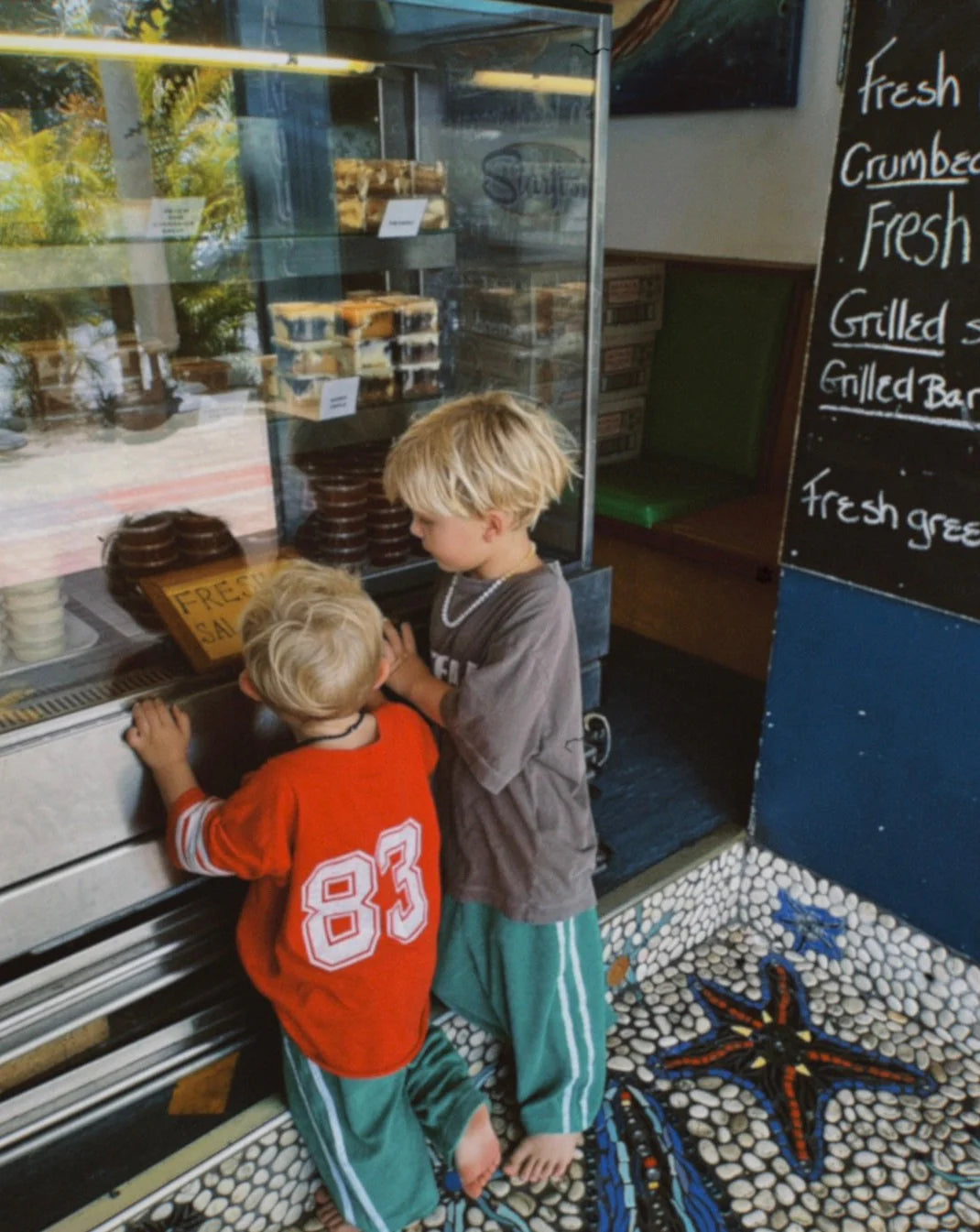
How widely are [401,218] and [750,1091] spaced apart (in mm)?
1837

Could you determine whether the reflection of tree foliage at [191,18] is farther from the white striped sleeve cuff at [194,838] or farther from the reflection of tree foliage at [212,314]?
the white striped sleeve cuff at [194,838]

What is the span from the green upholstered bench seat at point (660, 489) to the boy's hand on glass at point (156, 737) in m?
2.01

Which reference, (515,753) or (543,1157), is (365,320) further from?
(543,1157)

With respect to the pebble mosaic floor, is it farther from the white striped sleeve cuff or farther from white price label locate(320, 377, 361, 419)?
white price label locate(320, 377, 361, 419)

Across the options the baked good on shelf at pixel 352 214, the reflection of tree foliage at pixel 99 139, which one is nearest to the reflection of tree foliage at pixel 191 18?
the reflection of tree foliage at pixel 99 139

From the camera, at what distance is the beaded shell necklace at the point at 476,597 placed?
167 centimetres

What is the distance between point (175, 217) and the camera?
5.95 feet

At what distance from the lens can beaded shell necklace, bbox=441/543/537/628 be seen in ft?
5.49

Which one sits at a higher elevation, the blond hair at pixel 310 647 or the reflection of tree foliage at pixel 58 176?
the reflection of tree foliage at pixel 58 176

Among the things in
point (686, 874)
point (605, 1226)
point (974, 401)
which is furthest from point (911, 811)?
point (605, 1226)

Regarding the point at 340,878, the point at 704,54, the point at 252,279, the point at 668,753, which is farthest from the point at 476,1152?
the point at 704,54

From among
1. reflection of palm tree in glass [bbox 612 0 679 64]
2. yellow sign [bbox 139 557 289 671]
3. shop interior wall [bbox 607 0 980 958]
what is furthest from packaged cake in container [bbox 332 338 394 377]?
reflection of palm tree in glass [bbox 612 0 679 64]

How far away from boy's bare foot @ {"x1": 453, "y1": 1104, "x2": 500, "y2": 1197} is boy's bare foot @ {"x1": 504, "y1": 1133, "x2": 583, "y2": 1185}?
74 millimetres

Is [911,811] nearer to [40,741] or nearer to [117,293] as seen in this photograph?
[40,741]
